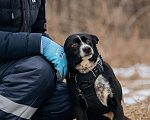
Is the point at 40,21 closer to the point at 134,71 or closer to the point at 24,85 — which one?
the point at 24,85

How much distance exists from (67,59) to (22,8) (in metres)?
0.60

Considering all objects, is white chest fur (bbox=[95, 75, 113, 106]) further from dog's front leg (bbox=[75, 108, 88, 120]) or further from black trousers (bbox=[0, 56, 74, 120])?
black trousers (bbox=[0, 56, 74, 120])

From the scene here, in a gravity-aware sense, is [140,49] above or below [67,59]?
below

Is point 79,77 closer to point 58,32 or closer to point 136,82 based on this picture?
point 136,82

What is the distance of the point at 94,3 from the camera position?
7.41 metres

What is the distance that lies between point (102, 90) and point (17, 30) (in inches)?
35.9

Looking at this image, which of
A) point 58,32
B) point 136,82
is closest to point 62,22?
point 58,32

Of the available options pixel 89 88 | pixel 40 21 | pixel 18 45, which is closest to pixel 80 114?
pixel 89 88

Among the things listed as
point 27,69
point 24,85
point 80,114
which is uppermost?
point 27,69

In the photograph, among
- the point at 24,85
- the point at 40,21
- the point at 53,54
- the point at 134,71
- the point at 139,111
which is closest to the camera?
the point at 24,85

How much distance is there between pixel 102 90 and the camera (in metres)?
2.24

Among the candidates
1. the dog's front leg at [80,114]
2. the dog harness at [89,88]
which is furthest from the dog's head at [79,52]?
the dog's front leg at [80,114]

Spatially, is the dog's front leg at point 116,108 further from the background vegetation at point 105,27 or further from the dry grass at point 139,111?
the background vegetation at point 105,27

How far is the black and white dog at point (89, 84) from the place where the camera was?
7.25ft
